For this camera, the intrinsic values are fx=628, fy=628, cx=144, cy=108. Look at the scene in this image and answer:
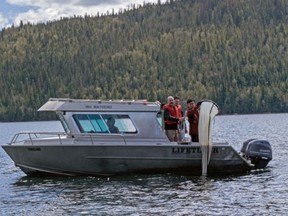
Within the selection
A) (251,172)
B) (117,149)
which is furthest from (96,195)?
(251,172)

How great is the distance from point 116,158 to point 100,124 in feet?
5.63

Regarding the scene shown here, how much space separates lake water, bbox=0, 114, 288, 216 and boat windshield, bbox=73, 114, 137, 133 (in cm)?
212

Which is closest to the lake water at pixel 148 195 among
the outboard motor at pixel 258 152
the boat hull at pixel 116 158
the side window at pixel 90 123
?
the boat hull at pixel 116 158

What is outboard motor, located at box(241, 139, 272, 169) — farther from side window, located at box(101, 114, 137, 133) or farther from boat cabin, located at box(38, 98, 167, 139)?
side window, located at box(101, 114, 137, 133)

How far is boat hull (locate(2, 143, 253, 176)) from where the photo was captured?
27.2 meters

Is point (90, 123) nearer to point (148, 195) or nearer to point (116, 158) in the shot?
point (116, 158)

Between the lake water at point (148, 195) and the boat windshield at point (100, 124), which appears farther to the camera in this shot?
the boat windshield at point (100, 124)

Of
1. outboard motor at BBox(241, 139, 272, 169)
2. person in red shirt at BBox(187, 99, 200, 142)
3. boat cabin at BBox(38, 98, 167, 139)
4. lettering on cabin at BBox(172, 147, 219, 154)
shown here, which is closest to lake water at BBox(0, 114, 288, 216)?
outboard motor at BBox(241, 139, 272, 169)

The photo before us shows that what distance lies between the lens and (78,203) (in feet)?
73.9

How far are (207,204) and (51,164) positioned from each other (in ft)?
27.6

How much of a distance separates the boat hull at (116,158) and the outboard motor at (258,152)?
170cm

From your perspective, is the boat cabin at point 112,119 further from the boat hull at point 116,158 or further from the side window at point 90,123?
the boat hull at point 116,158

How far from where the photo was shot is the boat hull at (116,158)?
27234 millimetres

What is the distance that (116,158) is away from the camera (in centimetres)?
2739
